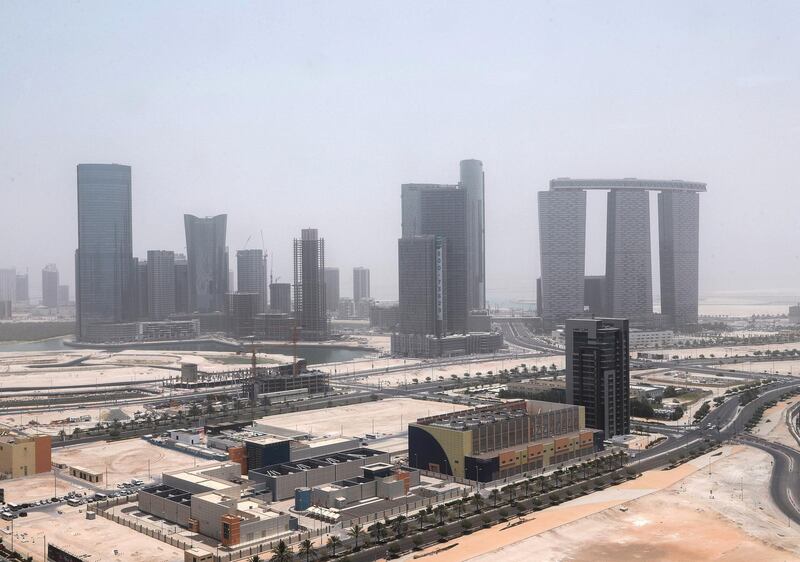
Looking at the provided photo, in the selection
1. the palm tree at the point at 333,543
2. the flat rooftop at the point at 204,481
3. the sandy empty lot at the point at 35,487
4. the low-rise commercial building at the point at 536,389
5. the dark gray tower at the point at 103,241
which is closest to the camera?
the palm tree at the point at 333,543

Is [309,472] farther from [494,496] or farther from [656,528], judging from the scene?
[656,528]

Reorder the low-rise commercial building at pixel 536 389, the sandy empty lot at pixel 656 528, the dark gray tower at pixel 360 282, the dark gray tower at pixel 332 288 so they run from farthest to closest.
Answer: the dark gray tower at pixel 360 282 → the dark gray tower at pixel 332 288 → the low-rise commercial building at pixel 536 389 → the sandy empty lot at pixel 656 528

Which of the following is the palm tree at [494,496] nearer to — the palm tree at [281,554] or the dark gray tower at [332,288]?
the palm tree at [281,554]

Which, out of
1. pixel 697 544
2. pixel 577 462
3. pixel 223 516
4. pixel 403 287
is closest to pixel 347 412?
pixel 577 462

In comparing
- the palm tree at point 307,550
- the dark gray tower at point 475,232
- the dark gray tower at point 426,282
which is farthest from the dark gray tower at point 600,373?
the dark gray tower at point 475,232

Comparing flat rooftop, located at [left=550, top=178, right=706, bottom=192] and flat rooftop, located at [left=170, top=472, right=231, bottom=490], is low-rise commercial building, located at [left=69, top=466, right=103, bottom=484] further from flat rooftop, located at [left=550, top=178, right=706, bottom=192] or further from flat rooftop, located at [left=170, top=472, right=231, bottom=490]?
flat rooftop, located at [left=550, top=178, right=706, bottom=192]

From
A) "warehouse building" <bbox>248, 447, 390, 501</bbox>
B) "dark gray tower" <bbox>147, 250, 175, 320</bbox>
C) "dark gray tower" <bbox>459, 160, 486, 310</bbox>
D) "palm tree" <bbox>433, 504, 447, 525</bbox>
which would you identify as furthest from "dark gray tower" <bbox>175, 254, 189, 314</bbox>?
"palm tree" <bbox>433, 504, 447, 525</bbox>

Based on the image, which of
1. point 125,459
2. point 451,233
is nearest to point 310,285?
point 451,233

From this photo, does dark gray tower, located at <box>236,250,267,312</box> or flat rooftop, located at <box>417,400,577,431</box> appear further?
dark gray tower, located at <box>236,250,267,312</box>
